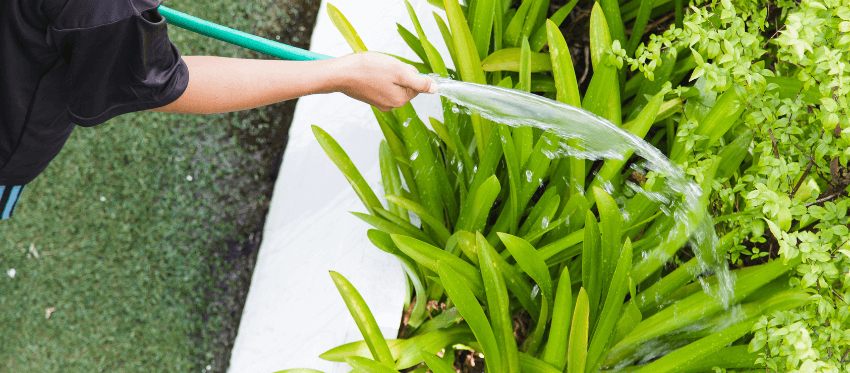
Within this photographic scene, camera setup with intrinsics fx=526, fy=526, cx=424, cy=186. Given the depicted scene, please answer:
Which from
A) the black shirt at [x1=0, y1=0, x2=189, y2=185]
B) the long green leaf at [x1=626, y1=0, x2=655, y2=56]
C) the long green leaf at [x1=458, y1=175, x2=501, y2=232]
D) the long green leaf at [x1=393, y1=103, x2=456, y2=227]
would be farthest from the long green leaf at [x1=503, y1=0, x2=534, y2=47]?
the black shirt at [x1=0, y1=0, x2=189, y2=185]

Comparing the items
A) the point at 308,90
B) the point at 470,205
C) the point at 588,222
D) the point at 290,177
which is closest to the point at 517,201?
the point at 470,205

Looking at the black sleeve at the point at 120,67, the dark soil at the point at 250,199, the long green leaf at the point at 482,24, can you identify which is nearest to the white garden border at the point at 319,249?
the dark soil at the point at 250,199

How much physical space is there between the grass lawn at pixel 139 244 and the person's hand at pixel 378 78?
42.1 inches

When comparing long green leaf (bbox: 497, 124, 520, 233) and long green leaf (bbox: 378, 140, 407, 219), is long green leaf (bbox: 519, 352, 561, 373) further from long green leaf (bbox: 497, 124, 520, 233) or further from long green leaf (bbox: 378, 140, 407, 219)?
long green leaf (bbox: 378, 140, 407, 219)

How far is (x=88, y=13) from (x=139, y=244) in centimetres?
137

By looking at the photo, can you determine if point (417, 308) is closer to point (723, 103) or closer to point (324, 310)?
point (324, 310)

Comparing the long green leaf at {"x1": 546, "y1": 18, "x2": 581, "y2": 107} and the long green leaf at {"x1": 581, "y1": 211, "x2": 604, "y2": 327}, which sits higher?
the long green leaf at {"x1": 546, "y1": 18, "x2": 581, "y2": 107}

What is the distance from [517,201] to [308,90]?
72 centimetres

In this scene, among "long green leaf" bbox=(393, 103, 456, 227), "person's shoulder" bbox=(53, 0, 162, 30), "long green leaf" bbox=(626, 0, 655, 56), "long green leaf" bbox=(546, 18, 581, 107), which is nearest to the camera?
"person's shoulder" bbox=(53, 0, 162, 30)

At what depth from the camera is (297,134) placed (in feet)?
6.59

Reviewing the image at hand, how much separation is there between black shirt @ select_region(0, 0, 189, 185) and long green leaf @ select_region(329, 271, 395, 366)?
66cm

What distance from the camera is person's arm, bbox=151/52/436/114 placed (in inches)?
38.8

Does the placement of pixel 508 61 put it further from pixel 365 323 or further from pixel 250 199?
pixel 250 199

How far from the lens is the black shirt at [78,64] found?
80 cm
